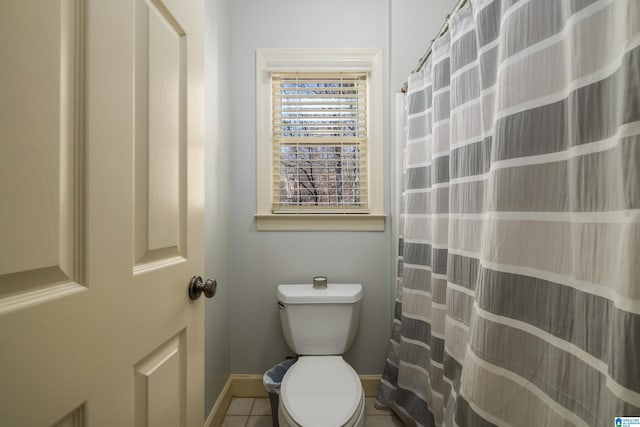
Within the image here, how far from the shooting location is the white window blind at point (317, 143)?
172 cm

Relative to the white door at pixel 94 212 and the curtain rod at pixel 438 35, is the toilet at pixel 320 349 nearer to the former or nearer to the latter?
the white door at pixel 94 212

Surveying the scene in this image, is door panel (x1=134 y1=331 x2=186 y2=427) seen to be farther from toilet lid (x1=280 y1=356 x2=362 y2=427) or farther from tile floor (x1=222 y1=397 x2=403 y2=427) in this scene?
tile floor (x1=222 y1=397 x2=403 y2=427)

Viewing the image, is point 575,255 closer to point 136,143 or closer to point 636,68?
point 636,68

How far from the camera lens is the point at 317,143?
68.2 inches

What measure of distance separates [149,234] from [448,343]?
927 millimetres

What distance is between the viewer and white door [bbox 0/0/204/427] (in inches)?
12.7

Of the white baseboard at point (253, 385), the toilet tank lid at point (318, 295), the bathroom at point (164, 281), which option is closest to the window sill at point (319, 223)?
the toilet tank lid at point (318, 295)

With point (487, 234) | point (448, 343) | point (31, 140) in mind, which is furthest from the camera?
point (448, 343)

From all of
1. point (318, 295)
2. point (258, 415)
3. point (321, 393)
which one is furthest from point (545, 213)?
point (258, 415)

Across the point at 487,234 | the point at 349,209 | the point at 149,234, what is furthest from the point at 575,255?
the point at 349,209

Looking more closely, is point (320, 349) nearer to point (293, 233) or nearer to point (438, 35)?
point (293, 233)

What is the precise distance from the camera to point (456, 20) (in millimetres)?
945

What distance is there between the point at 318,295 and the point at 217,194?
0.73 m

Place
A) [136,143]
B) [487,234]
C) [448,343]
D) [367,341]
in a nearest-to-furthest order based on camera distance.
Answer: [136,143] → [487,234] → [448,343] → [367,341]
